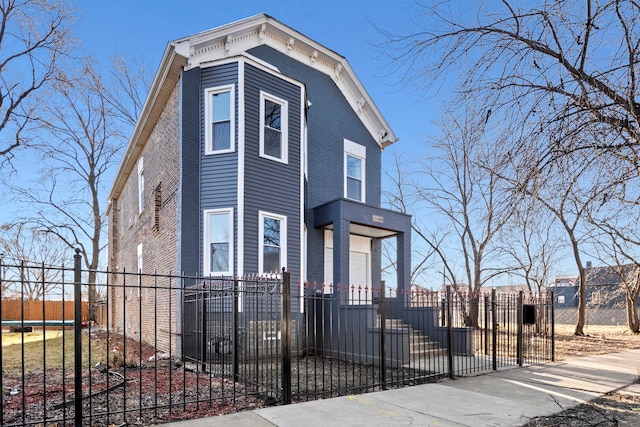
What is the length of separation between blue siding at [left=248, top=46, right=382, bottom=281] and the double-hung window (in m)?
3.03

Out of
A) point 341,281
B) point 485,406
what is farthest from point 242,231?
point 485,406

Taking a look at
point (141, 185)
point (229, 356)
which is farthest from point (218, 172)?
point (141, 185)

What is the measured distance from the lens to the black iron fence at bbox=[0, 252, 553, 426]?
18.1ft

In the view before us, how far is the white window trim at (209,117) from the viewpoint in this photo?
1158 centimetres

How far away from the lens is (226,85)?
11812 millimetres

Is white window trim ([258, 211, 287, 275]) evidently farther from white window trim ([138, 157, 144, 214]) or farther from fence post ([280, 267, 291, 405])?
white window trim ([138, 157, 144, 214])

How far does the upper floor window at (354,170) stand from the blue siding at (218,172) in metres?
5.13

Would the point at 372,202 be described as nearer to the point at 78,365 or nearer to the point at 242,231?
the point at 242,231

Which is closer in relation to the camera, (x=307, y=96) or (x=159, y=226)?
(x=159, y=226)

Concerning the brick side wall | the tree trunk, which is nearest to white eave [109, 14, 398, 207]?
the brick side wall

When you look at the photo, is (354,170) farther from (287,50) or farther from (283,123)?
(287,50)

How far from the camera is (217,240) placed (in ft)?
38.0

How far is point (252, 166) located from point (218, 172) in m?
0.91

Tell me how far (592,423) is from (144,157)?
15792 millimetres
